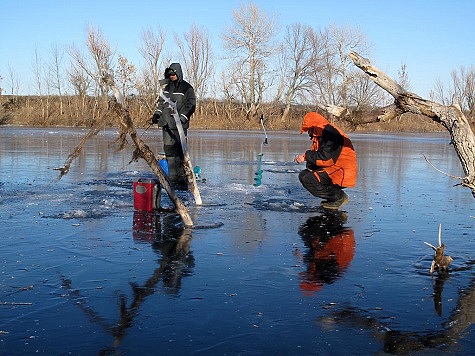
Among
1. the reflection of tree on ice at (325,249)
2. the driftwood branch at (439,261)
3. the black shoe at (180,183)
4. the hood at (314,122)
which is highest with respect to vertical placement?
the hood at (314,122)

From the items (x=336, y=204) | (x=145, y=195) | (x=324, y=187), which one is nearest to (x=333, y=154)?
(x=324, y=187)

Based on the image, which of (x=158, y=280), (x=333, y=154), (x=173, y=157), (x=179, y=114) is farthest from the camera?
(x=173, y=157)

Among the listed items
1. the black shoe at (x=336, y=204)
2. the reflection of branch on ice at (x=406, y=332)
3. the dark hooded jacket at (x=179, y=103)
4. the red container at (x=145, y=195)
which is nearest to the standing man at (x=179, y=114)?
the dark hooded jacket at (x=179, y=103)

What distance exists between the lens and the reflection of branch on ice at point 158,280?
4.25 metres

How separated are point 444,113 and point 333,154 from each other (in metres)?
3.07

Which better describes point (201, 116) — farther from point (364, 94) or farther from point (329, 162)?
point (329, 162)

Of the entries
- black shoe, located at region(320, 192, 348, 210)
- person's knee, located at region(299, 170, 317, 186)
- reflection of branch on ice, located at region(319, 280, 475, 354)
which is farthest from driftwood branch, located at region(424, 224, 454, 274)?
person's knee, located at region(299, 170, 317, 186)

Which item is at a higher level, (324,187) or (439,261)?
(324,187)

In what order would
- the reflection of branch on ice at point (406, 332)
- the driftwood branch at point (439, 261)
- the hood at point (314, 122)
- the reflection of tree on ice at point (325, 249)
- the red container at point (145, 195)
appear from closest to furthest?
the reflection of branch on ice at point (406, 332) < the reflection of tree on ice at point (325, 249) < the driftwood branch at point (439, 261) < the red container at point (145, 195) < the hood at point (314, 122)

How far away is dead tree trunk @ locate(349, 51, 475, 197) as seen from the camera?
6.37m

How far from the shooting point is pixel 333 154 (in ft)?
31.0

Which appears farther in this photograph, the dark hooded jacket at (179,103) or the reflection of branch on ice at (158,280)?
the dark hooded jacket at (179,103)

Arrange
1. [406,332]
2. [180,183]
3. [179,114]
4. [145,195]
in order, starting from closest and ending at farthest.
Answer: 1. [406,332]
2. [145,195]
3. [179,114]
4. [180,183]

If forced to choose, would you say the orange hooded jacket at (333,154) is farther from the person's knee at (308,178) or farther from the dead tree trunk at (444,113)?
the dead tree trunk at (444,113)
